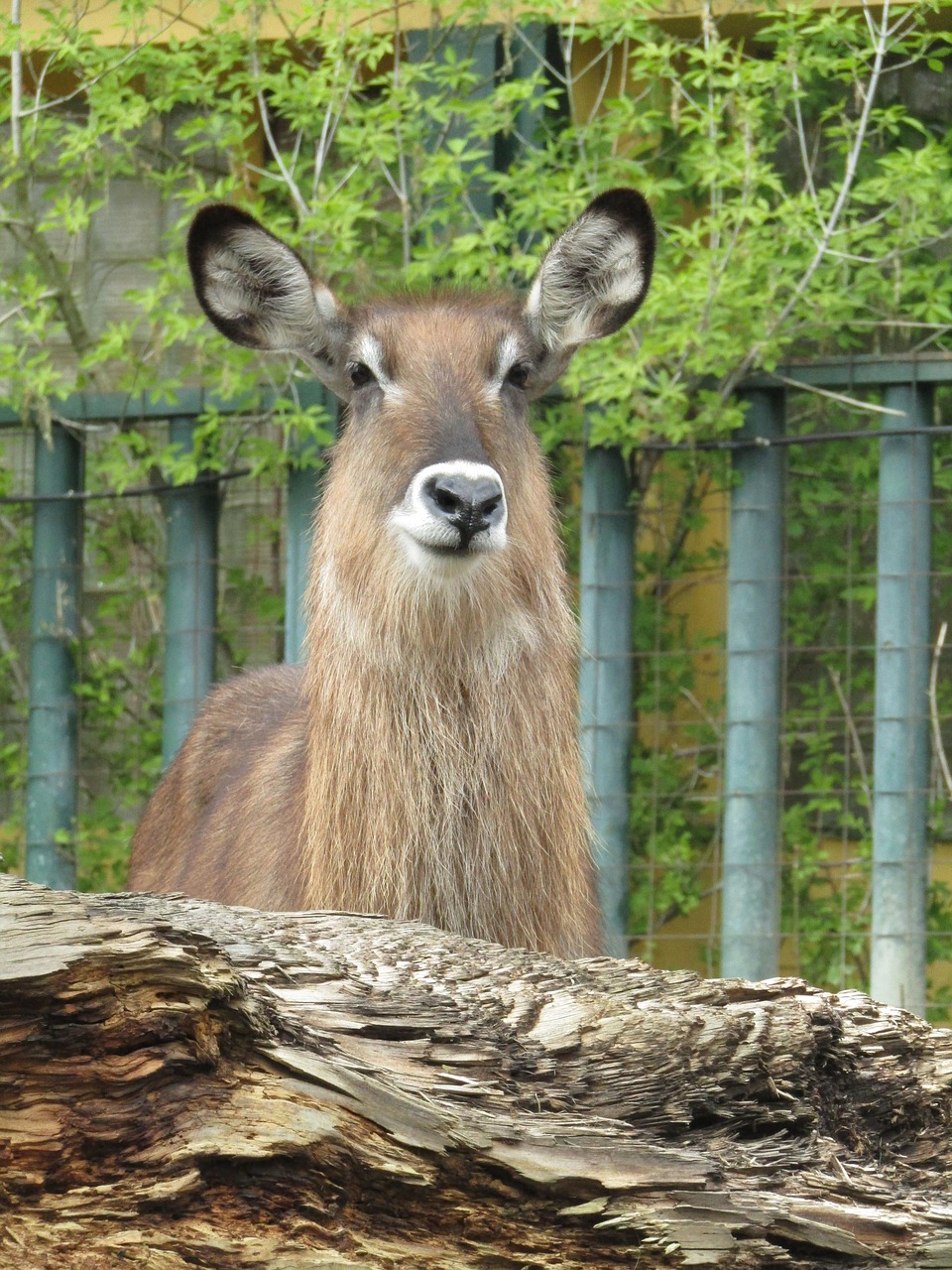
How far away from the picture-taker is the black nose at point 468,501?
414 centimetres

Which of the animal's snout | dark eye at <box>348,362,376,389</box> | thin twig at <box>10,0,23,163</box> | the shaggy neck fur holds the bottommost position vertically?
the shaggy neck fur

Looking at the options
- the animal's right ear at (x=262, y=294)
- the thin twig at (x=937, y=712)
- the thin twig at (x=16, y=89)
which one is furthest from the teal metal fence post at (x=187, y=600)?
the thin twig at (x=937, y=712)

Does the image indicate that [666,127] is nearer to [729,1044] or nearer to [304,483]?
[304,483]

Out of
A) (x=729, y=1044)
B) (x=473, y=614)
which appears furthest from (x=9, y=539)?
(x=729, y=1044)

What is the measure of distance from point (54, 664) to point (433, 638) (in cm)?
338

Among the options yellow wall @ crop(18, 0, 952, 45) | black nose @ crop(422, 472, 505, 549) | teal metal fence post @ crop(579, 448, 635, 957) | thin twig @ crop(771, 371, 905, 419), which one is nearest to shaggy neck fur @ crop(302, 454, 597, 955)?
black nose @ crop(422, 472, 505, 549)

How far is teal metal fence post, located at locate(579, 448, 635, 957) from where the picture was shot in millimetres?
6848

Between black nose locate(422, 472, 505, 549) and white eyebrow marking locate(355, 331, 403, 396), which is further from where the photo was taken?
white eyebrow marking locate(355, 331, 403, 396)

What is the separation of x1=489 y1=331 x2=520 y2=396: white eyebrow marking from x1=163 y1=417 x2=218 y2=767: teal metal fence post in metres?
2.68

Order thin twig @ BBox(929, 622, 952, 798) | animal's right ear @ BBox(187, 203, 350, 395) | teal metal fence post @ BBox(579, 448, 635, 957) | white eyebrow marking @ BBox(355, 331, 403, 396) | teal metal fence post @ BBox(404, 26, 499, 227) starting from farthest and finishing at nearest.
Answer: teal metal fence post @ BBox(404, 26, 499, 227)
teal metal fence post @ BBox(579, 448, 635, 957)
thin twig @ BBox(929, 622, 952, 798)
animal's right ear @ BBox(187, 203, 350, 395)
white eyebrow marking @ BBox(355, 331, 403, 396)

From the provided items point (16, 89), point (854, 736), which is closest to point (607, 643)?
point (854, 736)

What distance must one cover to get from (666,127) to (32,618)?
336 cm

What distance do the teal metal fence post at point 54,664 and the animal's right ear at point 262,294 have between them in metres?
2.38

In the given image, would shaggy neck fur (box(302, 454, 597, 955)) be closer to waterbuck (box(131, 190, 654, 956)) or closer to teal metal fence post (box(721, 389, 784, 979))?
waterbuck (box(131, 190, 654, 956))
